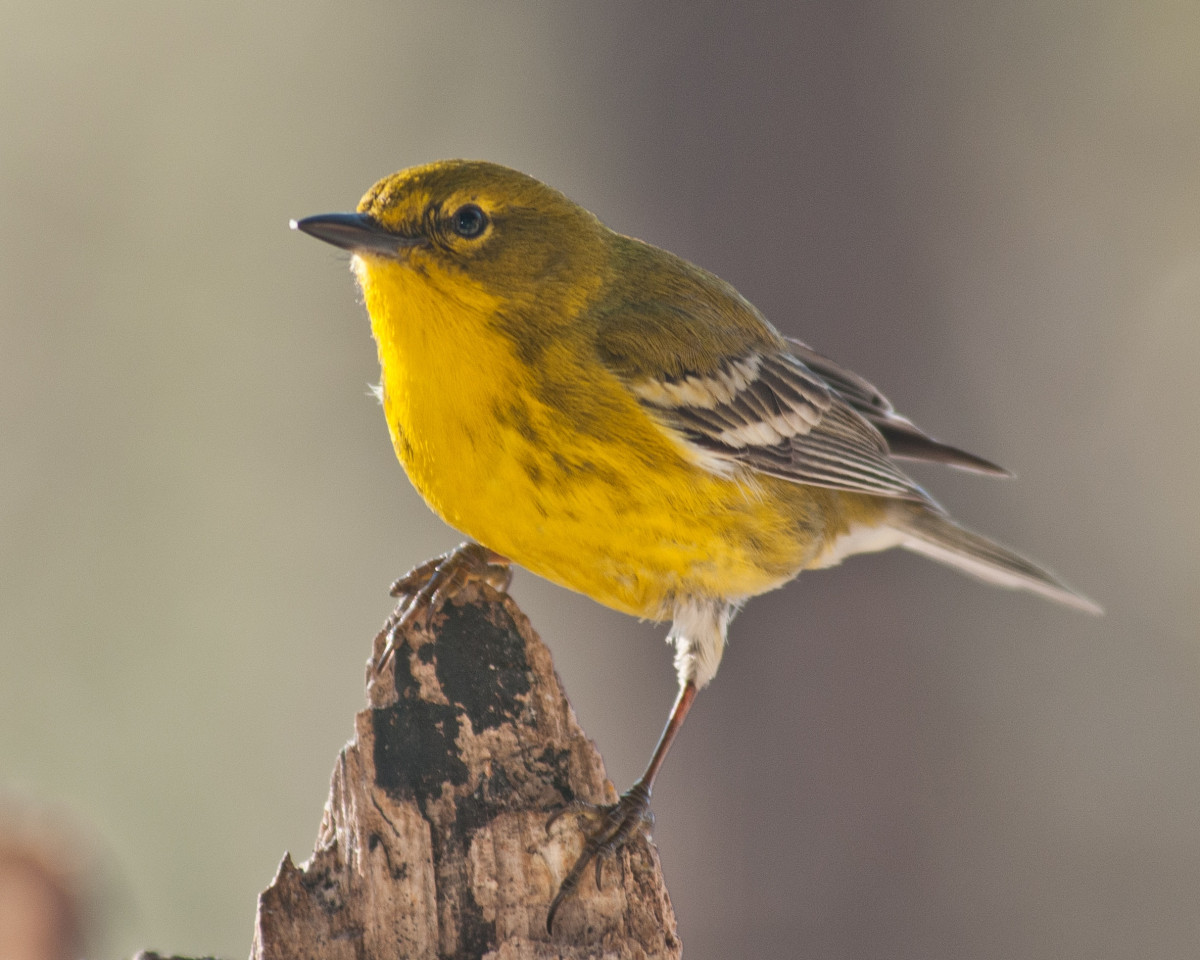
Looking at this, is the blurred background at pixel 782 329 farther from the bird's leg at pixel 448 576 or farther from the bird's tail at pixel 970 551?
the bird's leg at pixel 448 576

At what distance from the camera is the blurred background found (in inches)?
254

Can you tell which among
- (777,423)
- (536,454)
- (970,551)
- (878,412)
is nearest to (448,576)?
(536,454)

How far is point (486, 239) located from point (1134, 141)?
7.56 metres

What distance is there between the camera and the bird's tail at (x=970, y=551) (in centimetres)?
545

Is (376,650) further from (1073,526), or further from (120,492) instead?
(120,492)

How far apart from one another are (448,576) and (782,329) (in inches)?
116

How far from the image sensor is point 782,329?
20.8 feet

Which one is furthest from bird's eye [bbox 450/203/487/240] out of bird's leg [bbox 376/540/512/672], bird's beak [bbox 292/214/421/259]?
bird's leg [bbox 376/540/512/672]

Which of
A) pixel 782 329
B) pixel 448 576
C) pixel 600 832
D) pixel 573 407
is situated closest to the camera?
pixel 600 832

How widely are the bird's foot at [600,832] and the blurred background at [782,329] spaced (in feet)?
6.91

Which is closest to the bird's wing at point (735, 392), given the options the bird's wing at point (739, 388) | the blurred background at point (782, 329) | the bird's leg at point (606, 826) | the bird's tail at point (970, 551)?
the bird's wing at point (739, 388)

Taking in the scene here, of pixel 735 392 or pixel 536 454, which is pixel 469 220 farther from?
pixel 735 392

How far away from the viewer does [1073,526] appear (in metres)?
9.10

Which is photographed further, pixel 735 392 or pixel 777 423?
pixel 777 423
